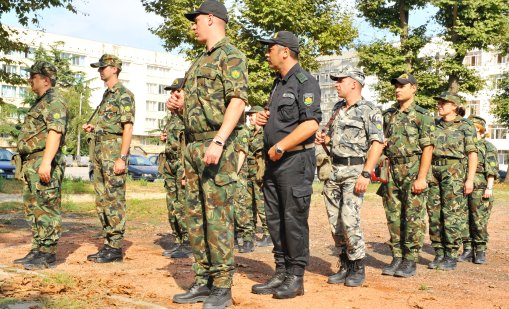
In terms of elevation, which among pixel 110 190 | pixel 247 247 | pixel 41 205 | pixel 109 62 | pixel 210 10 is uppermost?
pixel 210 10

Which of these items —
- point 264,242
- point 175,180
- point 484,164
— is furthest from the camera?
point 264,242

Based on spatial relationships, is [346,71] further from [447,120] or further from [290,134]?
[447,120]

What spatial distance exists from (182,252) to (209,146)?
3.27 metres

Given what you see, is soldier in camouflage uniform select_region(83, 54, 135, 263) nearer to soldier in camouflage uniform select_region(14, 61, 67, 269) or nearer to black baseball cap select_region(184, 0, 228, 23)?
soldier in camouflage uniform select_region(14, 61, 67, 269)

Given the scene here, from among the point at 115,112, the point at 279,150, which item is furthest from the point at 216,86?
the point at 115,112

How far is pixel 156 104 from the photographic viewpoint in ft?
307

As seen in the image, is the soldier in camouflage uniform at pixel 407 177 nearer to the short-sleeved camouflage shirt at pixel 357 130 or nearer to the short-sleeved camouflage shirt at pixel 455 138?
the short-sleeved camouflage shirt at pixel 357 130

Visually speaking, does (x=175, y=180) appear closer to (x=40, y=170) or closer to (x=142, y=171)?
(x=40, y=170)

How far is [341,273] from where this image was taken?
6.48 meters

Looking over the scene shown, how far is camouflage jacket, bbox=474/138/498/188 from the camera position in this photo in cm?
905

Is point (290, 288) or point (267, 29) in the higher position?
point (267, 29)

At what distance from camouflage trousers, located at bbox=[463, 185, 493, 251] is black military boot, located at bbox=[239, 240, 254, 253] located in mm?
2987

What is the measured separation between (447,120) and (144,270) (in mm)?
4492

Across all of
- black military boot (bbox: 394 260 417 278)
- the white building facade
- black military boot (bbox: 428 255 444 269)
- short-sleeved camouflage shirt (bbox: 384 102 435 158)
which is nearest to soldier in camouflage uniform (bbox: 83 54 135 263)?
short-sleeved camouflage shirt (bbox: 384 102 435 158)
